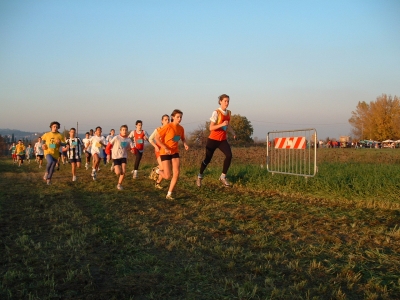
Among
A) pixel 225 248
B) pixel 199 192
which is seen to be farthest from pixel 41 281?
pixel 199 192

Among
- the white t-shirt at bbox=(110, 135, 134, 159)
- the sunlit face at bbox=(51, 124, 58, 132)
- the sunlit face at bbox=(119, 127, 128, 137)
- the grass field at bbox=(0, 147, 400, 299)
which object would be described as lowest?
the grass field at bbox=(0, 147, 400, 299)

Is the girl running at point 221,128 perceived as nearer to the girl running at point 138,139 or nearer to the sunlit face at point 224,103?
the sunlit face at point 224,103

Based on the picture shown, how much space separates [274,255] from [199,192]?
5718mm

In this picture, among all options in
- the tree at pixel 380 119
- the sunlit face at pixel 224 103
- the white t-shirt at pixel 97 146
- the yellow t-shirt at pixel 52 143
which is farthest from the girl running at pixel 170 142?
the tree at pixel 380 119

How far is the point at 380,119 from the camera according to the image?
7794 cm

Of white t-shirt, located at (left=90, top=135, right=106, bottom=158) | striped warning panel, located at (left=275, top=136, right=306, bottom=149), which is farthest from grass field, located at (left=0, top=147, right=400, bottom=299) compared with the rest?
white t-shirt, located at (left=90, top=135, right=106, bottom=158)

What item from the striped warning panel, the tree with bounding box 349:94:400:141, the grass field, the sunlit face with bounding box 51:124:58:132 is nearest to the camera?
the grass field

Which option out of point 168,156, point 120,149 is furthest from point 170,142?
point 120,149

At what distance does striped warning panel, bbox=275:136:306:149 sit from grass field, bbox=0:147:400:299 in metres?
1.09

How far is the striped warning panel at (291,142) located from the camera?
34.1ft

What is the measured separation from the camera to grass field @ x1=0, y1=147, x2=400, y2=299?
12.1ft

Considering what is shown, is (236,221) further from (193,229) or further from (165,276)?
(165,276)

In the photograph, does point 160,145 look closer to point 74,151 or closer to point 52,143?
point 52,143

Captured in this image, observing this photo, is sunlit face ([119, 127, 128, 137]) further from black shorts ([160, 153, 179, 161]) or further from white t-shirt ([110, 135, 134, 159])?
black shorts ([160, 153, 179, 161])
